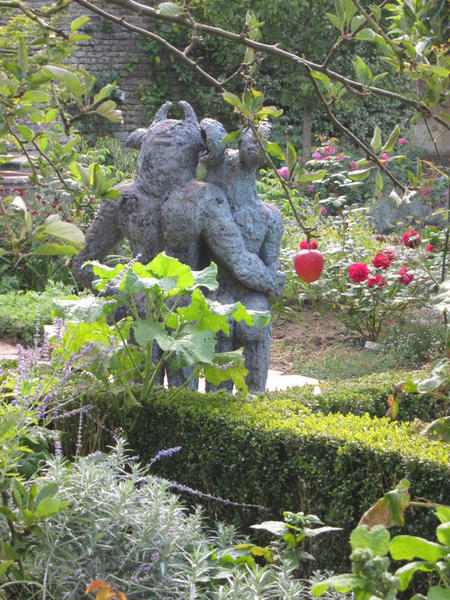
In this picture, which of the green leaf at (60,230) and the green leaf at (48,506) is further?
the green leaf at (48,506)

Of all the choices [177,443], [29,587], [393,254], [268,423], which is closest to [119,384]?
[177,443]

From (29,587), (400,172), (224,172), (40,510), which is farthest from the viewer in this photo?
(400,172)

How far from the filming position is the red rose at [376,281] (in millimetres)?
6898

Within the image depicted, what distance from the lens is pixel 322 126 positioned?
14.8 meters

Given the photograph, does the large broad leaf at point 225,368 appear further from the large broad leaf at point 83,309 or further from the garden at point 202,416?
the large broad leaf at point 83,309

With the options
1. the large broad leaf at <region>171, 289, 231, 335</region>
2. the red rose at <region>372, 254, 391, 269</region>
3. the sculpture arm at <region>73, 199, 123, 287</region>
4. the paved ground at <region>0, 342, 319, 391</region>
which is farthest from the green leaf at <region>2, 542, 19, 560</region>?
the red rose at <region>372, 254, 391, 269</region>

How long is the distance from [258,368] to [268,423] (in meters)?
1.07

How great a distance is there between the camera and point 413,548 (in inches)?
45.7

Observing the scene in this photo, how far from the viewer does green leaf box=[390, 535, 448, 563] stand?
1.15 m

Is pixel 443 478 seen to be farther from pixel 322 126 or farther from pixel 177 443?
pixel 322 126

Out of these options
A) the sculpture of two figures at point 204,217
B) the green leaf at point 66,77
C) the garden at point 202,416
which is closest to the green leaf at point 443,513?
the garden at point 202,416

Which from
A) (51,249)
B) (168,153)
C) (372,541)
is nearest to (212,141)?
(168,153)

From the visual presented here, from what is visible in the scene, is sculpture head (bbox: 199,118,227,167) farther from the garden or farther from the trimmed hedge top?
the trimmed hedge top

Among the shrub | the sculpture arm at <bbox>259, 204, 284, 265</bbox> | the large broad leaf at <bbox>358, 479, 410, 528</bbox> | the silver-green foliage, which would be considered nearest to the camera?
the large broad leaf at <bbox>358, 479, 410, 528</bbox>
